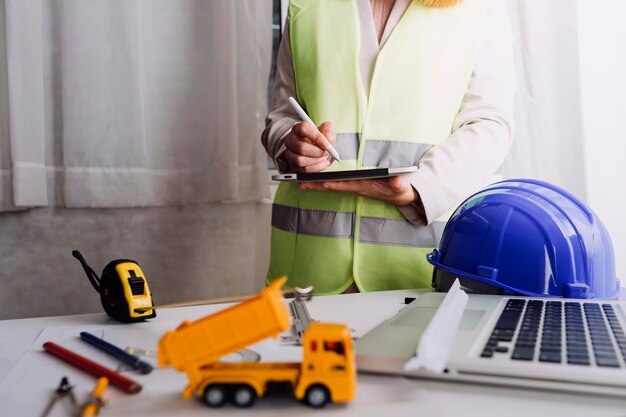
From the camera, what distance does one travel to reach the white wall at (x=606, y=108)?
4.87 feet

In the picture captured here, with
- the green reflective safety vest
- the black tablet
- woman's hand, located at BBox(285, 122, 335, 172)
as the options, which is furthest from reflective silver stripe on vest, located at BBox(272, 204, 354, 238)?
the black tablet

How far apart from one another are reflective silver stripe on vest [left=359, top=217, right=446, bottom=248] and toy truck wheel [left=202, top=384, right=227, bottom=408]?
730 millimetres

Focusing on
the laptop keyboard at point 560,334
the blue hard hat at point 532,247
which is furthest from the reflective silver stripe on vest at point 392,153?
the laptop keyboard at point 560,334

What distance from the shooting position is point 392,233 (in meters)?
1.21

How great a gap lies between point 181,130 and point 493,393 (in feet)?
4.52

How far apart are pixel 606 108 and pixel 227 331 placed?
1.36 metres

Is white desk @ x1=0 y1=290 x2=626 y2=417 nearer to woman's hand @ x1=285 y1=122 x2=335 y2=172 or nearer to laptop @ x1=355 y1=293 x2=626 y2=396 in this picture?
laptop @ x1=355 y1=293 x2=626 y2=396

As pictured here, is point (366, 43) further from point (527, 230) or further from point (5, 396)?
point (5, 396)

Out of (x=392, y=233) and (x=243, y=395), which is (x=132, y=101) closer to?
(x=392, y=233)

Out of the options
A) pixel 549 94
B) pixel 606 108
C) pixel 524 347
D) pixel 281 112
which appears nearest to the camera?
pixel 524 347

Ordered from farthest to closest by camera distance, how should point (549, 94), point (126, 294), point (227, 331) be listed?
point (549, 94)
point (126, 294)
point (227, 331)

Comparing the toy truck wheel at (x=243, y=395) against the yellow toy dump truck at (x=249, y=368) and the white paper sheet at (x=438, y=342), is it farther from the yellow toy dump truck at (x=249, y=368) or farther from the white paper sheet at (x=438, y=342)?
the white paper sheet at (x=438, y=342)

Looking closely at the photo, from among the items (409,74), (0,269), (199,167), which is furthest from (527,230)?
(0,269)

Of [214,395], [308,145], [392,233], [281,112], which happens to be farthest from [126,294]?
[281,112]
